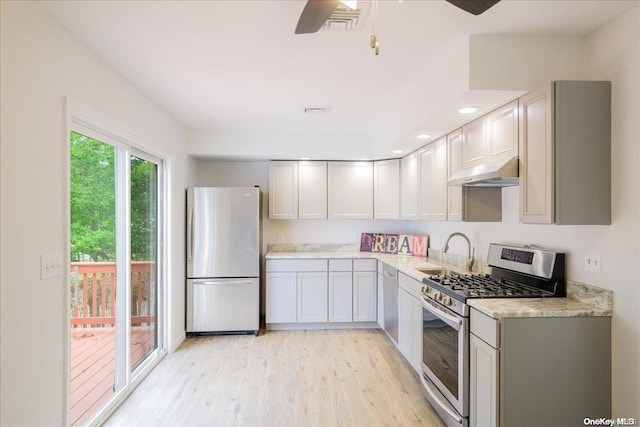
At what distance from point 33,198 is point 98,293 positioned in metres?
1.00

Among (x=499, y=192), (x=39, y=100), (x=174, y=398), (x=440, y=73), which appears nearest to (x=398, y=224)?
(x=499, y=192)

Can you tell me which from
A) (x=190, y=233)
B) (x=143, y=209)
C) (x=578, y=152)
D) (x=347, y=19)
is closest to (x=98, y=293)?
(x=143, y=209)

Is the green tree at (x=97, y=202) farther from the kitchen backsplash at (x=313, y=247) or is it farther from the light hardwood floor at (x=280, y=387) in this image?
the kitchen backsplash at (x=313, y=247)

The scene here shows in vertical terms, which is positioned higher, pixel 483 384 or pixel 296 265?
pixel 296 265

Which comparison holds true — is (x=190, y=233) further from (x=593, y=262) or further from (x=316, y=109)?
(x=593, y=262)

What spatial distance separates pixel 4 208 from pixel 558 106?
9.14ft

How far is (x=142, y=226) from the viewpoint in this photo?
305 centimetres

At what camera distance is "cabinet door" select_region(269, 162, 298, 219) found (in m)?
4.33

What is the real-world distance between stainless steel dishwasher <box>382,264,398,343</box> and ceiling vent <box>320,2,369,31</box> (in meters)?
2.43

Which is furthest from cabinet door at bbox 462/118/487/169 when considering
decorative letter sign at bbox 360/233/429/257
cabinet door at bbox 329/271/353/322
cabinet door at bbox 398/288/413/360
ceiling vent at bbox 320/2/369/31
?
cabinet door at bbox 329/271/353/322

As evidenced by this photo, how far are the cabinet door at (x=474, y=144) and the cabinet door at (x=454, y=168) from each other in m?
0.09

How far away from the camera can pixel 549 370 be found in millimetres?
1784

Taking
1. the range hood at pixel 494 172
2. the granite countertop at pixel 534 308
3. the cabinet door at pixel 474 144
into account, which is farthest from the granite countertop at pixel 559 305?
the cabinet door at pixel 474 144

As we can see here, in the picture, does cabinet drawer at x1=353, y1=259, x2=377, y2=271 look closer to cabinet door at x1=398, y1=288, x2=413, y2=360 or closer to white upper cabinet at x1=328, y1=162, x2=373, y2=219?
white upper cabinet at x1=328, y1=162, x2=373, y2=219
